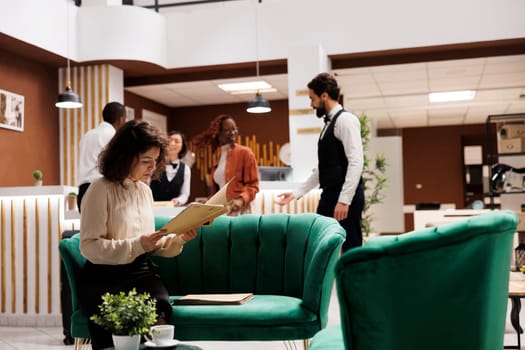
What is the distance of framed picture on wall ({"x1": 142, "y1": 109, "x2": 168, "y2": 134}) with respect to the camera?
11.3 meters

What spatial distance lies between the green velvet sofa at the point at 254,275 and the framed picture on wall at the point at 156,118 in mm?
7587

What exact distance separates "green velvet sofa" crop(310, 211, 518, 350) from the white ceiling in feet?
22.3

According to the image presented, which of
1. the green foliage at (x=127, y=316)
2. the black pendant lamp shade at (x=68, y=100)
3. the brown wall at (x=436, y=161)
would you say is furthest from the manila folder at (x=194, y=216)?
the brown wall at (x=436, y=161)

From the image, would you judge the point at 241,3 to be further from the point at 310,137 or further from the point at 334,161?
the point at 334,161

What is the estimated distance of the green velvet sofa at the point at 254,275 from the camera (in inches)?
120

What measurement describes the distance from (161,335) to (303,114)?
20.3 ft

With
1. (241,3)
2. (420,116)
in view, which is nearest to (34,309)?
(241,3)

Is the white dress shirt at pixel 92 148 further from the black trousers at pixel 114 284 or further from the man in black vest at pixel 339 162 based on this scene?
the black trousers at pixel 114 284

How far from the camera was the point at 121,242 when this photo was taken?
2.92 meters

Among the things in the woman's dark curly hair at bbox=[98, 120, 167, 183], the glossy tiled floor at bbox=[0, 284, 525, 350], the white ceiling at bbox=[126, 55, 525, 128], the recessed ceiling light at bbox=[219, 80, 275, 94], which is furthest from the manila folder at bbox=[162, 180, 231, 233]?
the recessed ceiling light at bbox=[219, 80, 275, 94]

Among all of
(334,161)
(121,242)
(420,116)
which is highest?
(420,116)

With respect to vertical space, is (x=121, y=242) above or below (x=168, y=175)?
below

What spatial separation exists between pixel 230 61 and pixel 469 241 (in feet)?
24.4

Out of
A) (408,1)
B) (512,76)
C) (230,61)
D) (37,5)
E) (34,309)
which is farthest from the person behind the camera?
(512,76)
